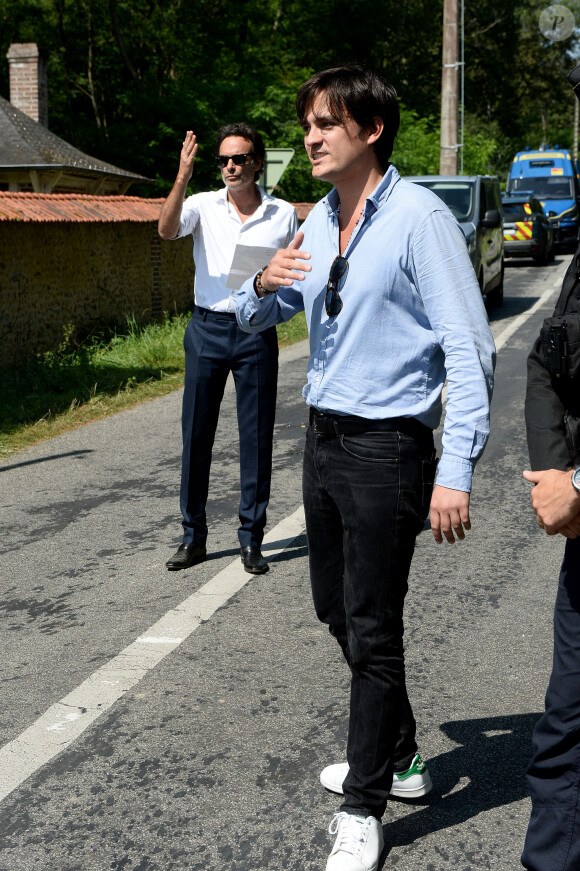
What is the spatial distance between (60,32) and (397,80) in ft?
54.4

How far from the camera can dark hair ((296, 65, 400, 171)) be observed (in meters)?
2.73

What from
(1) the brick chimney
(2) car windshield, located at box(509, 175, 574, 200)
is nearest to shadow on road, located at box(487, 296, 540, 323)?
(2) car windshield, located at box(509, 175, 574, 200)

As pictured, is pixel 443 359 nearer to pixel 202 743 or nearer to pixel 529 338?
pixel 202 743

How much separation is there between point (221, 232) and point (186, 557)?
1595mm

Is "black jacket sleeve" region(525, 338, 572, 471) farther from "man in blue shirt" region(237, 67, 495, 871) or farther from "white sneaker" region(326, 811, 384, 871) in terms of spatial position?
"white sneaker" region(326, 811, 384, 871)

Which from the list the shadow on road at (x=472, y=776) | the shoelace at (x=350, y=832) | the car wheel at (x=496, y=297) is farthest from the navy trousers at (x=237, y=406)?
the car wheel at (x=496, y=297)

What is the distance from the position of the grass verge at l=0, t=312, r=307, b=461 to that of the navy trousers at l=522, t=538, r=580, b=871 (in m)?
6.43

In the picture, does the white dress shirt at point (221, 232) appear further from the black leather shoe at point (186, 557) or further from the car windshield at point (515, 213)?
the car windshield at point (515, 213)

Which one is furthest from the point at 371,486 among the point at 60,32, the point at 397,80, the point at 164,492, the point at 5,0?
the point at 397,80

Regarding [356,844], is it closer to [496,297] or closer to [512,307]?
[512,307]

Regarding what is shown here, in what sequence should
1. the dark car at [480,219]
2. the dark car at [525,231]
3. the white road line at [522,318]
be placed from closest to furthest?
the white road line at [522,318] → the dark car at [480,219] → the dark car at [525,231]

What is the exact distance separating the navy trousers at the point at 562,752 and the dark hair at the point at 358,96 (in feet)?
3.74

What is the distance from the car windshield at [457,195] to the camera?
16.4 meters

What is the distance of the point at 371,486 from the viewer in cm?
278
